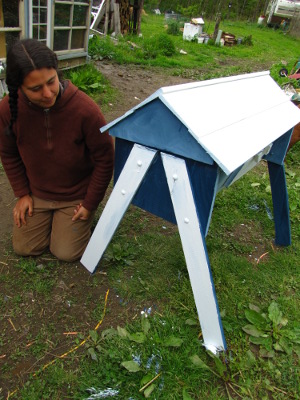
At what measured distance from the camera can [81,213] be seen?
7.48 feet

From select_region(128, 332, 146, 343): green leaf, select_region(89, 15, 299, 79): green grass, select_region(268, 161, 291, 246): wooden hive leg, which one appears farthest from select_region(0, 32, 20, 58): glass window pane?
select_region(128, 332, 146, 343): green leaf

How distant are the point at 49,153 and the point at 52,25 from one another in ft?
13.1

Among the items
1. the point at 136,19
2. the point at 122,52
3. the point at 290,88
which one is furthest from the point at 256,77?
the point at 136,19

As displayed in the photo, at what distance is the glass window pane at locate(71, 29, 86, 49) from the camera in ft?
19.4

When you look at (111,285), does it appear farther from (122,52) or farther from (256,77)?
(122,52)

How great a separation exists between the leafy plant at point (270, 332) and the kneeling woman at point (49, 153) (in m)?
1.19

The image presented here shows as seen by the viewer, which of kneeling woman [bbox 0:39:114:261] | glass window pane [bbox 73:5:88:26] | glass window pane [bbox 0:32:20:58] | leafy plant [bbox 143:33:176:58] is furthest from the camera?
leafy plant [bbox 143:33:176:58]

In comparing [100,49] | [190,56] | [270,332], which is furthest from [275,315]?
[190,56]

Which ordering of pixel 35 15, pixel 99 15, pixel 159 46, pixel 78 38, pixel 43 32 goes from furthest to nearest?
pixel 99 15
pixel 159 46
pixel 78 38
pixel 43 32
pixel 35 15

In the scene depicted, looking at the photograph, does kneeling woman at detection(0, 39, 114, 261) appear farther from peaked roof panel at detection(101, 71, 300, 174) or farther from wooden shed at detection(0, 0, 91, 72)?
wooden shed at detection(0, 0, 91, 72)

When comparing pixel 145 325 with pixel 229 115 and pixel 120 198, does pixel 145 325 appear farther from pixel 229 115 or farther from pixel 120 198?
pixel 229 115

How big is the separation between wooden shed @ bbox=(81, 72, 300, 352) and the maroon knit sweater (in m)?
0.28

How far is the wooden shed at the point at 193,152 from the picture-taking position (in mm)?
1473

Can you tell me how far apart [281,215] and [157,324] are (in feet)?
4.52
